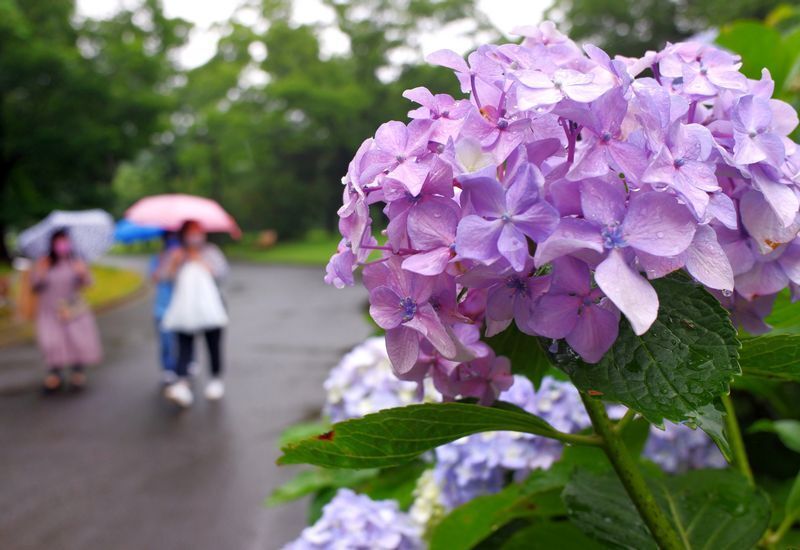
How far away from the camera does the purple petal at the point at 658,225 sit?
52 centimetres

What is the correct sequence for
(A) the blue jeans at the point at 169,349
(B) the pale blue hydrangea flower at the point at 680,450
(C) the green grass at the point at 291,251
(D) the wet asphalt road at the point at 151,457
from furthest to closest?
(C) the green grass at the point at 291,251, (A) the blue jeans at the point at 169,349, (D) the wet asphalt road at the point at 151,457, (B) the pale blue hydrangea flower at the point at 680,450

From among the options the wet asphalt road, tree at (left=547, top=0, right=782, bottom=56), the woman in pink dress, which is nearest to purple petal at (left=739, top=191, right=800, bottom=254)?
the wet asphalt road

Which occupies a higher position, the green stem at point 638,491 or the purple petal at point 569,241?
the purple petal at point 569,241

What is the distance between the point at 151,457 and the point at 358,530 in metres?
4.38

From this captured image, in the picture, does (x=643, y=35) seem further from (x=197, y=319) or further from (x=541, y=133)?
(x=541, y=133)

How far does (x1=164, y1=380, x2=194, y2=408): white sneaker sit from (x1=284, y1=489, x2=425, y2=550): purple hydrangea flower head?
544 centimetres

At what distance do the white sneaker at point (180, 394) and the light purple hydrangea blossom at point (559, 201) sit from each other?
20.4ft

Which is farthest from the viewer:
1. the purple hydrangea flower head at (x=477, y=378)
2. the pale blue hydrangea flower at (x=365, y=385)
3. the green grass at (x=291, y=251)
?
the green grass at (x=291, y=251)

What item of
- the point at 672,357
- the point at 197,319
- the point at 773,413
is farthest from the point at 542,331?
the point at 197,319

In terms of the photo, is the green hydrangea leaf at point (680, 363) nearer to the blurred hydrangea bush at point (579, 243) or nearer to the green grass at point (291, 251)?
the blurred hydrangea bush at point (579, 243)

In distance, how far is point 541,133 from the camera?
0.58 m

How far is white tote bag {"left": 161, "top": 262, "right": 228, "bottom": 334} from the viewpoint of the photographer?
20.2 feet

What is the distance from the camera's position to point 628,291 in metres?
0.51

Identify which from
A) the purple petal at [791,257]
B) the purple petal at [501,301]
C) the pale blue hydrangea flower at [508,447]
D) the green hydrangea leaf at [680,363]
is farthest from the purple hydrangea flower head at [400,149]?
the pale blue hydrangea flower at [508,447]
